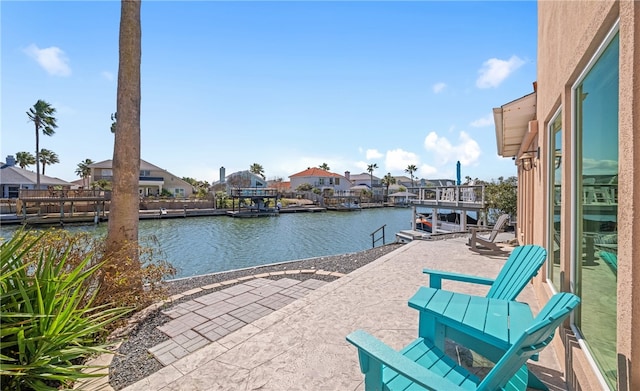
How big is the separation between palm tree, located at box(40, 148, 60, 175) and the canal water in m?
30.0

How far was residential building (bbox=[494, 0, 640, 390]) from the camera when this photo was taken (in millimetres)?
1187

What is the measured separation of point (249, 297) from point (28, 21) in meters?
5.75

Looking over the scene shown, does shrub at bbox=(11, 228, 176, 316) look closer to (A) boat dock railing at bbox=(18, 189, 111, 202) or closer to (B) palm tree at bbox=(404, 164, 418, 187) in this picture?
(A) boat dock railing at bbox=(18, 189, 111, 202)

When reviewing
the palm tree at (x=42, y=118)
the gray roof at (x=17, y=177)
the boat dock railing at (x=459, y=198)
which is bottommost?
the boat dock railing at (x=459, y=198)

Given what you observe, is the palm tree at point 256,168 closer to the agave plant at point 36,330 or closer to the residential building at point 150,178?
the residential building at point 150,178

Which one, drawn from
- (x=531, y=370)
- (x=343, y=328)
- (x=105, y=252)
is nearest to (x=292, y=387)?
(x=343, y=328)

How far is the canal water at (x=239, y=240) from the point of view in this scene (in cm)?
1556

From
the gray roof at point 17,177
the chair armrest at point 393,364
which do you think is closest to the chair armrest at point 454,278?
the chair armrest at point 393,364

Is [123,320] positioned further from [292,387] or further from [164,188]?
[164,188]

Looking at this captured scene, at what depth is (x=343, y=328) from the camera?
135 inches

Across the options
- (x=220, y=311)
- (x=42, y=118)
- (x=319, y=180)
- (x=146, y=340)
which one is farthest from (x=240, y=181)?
(x=146, y=340)

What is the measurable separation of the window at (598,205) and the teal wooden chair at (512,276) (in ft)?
1.39

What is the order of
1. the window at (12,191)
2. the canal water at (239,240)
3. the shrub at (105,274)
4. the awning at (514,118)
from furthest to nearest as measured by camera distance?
the window at (12,191)
the canal water at (239,240)
the awning at (514,118)
the shrub at (105,274)

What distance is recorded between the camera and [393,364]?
1.51 meters
